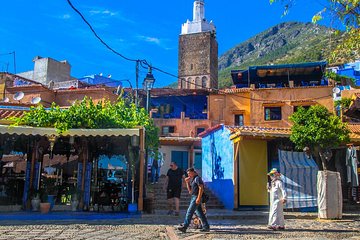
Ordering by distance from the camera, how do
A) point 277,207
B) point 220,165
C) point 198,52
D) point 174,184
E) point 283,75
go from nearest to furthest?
point 277,207 → point 174,184 → point 220,165 → point 283,75 → point 198,52

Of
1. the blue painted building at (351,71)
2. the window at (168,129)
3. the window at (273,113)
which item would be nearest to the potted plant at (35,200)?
the window at (273,113)

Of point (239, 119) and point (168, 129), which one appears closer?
point (239, 119)

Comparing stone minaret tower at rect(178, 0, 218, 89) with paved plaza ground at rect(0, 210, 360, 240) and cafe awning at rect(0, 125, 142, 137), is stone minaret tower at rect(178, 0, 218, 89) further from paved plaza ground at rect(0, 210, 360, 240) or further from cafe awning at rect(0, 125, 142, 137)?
paved plaza ground at rect(0, 210, 360, 240)

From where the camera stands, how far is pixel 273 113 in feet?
114

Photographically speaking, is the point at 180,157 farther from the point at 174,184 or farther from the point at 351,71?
the point at 351,71

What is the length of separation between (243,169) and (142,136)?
4.98 m

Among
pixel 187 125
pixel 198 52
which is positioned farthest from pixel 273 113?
pixel 198 52

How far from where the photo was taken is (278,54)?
9194cm

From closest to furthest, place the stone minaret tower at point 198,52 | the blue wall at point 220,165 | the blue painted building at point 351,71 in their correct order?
the blue wall at point 220,165
the blue painted building at point 351,71
the stone minaret tower at point 198,52

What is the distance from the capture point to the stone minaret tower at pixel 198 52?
63.1 metres

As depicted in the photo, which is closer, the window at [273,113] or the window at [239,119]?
the window at [273,113]

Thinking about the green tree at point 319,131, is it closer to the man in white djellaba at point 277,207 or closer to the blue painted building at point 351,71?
the man in white djellaba at point 277,207

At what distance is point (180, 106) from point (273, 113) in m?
10.5

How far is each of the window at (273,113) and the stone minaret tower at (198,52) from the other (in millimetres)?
27577
